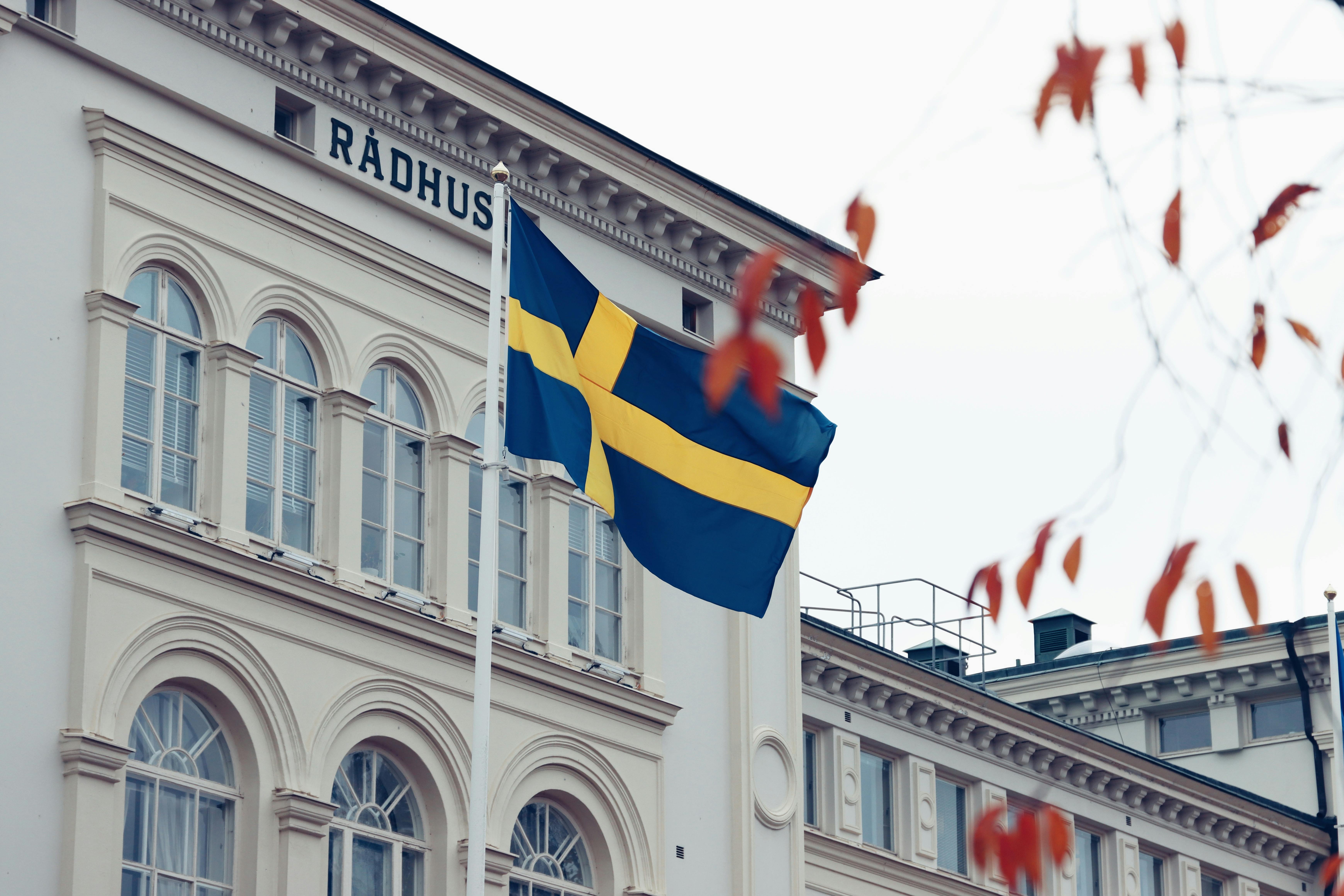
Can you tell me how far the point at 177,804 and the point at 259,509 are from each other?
2.91m

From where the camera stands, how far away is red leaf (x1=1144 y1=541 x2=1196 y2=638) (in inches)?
302

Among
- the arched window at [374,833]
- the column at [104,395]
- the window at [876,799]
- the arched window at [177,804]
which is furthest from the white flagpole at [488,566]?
the window at [876,799]

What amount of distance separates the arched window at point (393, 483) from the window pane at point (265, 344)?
1043 millimetres

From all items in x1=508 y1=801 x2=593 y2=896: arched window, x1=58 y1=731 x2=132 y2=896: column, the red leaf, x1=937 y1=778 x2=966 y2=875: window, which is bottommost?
the red leaf

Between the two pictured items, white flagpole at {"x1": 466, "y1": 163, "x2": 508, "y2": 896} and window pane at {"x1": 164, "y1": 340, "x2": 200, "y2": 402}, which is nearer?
white flagpole at {"x1": 466, "y1": 163, "x2": 508, "y2": 896}

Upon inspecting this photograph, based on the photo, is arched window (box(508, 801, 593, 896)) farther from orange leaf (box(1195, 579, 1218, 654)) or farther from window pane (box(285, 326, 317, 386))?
orange leaf (box(1195, 579, 1218, 654))

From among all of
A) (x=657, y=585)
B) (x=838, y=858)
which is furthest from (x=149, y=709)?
(x=838, y=858)

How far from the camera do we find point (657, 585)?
26.2 metres

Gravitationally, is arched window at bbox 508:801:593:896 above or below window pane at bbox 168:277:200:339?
below

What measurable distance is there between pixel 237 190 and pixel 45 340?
2879 mm

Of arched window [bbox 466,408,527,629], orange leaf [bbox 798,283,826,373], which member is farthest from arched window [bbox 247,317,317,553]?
orange leaf [bbox 798,283,826,373]

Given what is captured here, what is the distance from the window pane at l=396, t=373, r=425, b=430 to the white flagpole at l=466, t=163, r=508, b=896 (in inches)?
118

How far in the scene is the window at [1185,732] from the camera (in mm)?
45406

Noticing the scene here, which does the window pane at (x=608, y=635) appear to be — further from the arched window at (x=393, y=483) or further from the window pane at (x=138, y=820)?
the window pane at (x=138, y=820)
